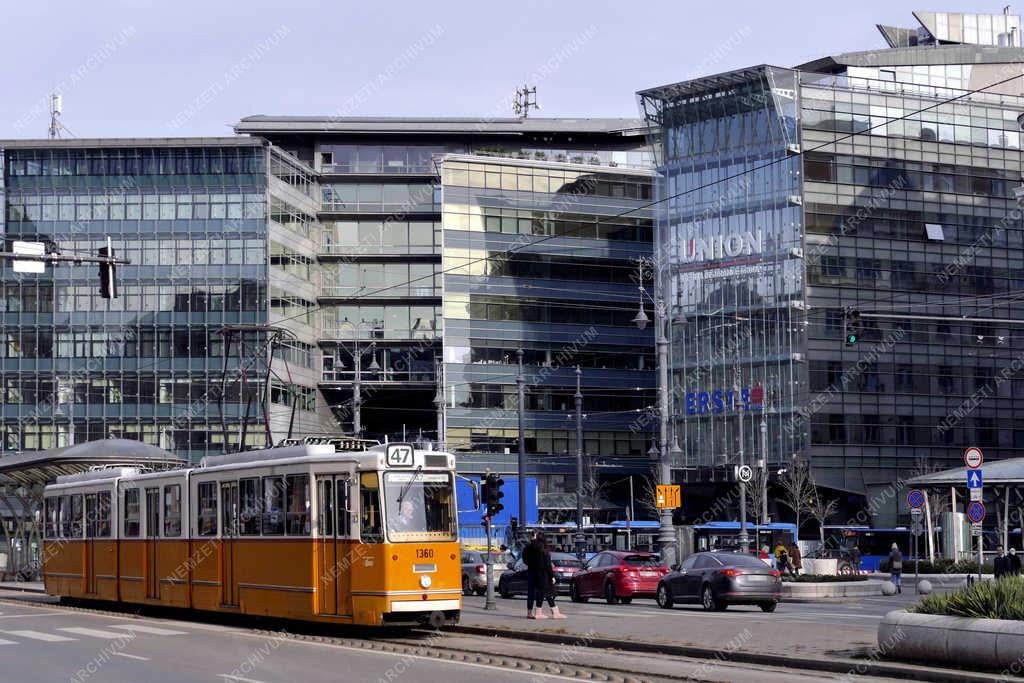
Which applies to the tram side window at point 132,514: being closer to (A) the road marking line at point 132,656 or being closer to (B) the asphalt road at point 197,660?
(B) the asphalt road at point 197,660

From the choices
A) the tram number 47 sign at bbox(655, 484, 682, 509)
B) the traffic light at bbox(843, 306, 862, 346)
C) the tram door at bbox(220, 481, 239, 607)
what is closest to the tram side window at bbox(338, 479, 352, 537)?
the tram door at bbox(220, 481, 239, 607)

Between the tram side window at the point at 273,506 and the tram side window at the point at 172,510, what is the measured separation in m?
4.06

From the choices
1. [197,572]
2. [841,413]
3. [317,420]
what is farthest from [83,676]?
[317,420]

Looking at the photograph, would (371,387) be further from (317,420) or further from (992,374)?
(992,374)

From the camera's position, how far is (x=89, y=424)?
3435 inches

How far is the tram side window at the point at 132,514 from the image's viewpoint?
98.3 ft

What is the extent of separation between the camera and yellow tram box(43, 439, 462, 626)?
2244 cm

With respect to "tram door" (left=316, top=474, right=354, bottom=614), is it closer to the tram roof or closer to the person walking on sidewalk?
the person walking on sidewalk

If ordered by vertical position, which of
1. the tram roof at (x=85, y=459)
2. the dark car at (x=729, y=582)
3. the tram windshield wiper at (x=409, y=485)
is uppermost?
the tram roof at (x=85, y=459)

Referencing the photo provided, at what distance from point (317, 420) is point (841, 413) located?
33.6 meters

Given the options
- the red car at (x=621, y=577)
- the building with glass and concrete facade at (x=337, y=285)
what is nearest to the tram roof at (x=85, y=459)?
the red car at (x=621, y=577)

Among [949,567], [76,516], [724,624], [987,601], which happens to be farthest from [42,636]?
[949,567]

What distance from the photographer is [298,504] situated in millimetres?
23781

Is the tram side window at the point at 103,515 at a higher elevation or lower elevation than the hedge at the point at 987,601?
higher
